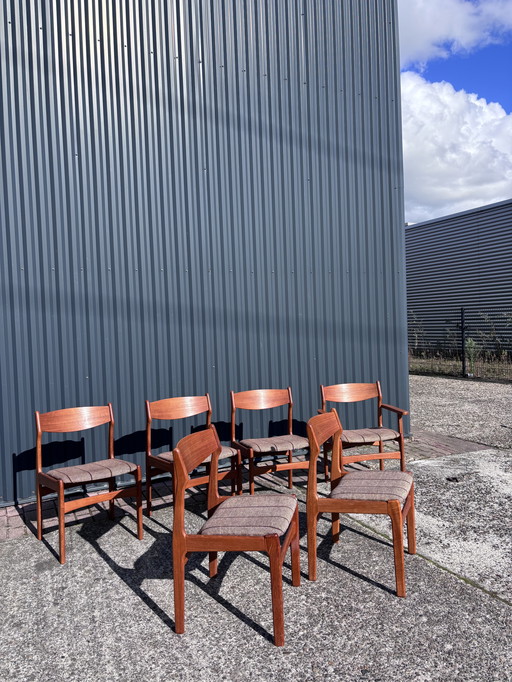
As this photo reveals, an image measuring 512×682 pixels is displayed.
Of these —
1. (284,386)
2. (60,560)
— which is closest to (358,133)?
(284,386)

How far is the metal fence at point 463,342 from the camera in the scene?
42.0ft

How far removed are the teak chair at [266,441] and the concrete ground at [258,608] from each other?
618 mm

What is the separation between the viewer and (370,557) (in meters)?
3.25

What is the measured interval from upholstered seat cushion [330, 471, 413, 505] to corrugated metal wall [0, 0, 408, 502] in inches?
85.9

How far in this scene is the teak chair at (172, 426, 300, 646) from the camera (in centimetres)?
239

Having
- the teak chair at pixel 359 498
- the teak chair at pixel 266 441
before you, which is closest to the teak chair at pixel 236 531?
the teak chair at pixel 359 498

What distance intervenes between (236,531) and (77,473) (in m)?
1.56

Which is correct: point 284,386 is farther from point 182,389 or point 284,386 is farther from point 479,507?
point 479,507

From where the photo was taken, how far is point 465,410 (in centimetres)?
820

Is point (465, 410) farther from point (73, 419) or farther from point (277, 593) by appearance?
point (277, 593)

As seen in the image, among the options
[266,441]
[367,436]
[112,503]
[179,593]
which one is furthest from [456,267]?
[179,593]

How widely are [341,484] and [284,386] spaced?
2364 mm

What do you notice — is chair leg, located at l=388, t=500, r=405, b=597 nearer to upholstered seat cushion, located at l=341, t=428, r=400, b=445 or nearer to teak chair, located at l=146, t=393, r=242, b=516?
teak chair, located at l=146, t=393, r=242, b=516

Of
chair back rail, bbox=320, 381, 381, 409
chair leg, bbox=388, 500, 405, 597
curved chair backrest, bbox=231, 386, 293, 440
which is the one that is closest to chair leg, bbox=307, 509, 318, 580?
chair leg, bbox=388, 500, 405, 597
